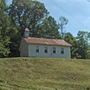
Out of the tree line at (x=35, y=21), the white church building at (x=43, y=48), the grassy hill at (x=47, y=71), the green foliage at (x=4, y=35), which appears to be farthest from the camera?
the tree line at (x=35, y=21)

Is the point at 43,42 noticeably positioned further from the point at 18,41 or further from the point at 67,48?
the point at 18,41

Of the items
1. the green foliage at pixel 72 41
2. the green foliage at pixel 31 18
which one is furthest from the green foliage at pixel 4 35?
the green foliage at pixel 72 41

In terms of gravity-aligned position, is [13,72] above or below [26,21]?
below

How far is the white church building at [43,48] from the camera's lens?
203 feet

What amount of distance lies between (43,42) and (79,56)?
19.4 meters

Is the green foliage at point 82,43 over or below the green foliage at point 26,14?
below

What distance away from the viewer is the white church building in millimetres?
61969

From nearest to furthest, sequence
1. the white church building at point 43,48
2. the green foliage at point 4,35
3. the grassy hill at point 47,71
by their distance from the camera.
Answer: the grassy hill at point 47,71
the white church building at point 43,48
the green foliage at point 4,35

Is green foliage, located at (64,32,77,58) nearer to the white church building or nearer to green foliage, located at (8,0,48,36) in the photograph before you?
green foliage, located at (8,0,48,36)

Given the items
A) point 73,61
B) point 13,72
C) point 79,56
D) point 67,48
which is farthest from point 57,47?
point 13,72

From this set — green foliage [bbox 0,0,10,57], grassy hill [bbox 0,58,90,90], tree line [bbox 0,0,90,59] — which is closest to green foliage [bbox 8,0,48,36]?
tree line [bbox 0,0,90,59]

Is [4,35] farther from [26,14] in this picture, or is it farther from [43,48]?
[26,14]

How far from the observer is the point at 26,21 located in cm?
8019

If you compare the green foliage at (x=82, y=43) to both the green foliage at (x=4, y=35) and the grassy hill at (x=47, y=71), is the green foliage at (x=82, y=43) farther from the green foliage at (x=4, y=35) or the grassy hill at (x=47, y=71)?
the grassy hill at (x=47, y=71)
